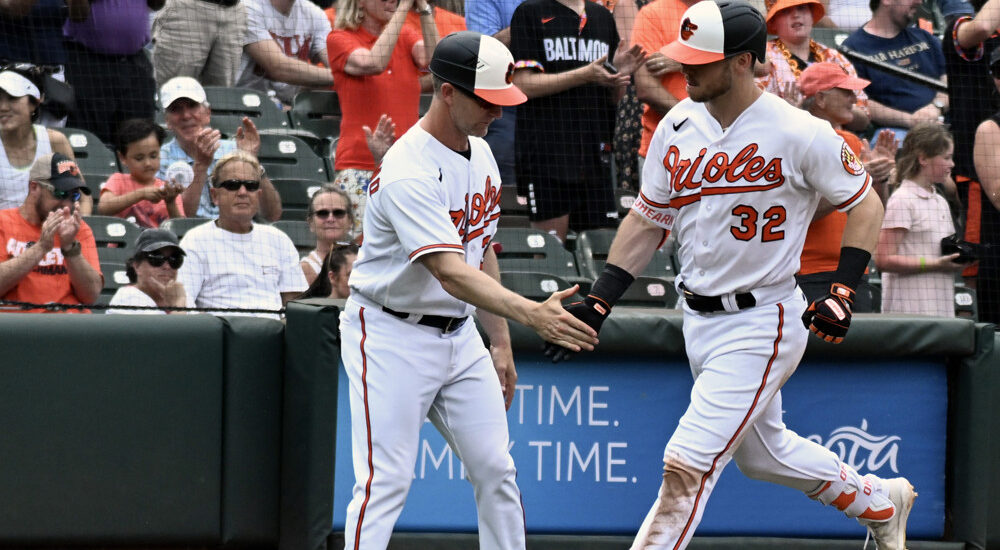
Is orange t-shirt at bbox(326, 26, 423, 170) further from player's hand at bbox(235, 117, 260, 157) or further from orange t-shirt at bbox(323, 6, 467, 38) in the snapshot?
player's hand at bbox(235, 117, 260, 157)

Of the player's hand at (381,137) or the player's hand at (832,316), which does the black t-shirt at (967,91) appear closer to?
the player's hand at (381,137)

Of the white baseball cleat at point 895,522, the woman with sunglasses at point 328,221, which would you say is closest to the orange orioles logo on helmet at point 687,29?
the white baseball cleat at point 895,522

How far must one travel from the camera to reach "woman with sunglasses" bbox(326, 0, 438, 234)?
267 inches

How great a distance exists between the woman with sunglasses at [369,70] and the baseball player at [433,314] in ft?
9.74

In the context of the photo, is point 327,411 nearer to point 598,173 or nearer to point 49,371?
point 49,371

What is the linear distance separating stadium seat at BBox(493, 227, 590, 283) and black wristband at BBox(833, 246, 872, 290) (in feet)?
9.51

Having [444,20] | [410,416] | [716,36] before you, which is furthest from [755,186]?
[444,20]

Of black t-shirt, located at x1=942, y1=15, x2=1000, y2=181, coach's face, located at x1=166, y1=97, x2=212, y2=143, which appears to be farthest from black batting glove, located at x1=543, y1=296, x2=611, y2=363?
black t-shirt, located at x1=942, y1=15, x2=1000, y2=181

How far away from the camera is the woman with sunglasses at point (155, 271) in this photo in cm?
544

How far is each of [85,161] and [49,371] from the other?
2782 mm

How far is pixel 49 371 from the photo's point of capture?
4.56 m

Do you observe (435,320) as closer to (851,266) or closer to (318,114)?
(851,266)

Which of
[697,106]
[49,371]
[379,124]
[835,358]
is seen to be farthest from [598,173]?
[49,371]

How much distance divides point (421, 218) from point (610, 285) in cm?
74
